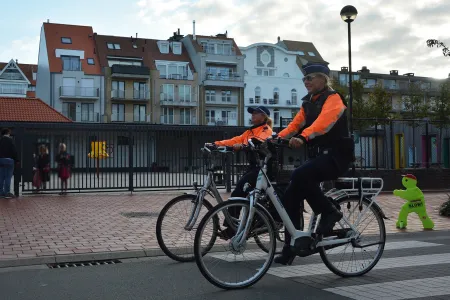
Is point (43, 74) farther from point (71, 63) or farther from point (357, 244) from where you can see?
point (357, 244)

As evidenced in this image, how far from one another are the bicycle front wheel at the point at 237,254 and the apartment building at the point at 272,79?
72162 millimetres

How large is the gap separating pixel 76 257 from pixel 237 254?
8.83ft

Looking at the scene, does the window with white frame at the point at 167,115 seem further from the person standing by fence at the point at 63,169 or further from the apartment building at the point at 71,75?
the person standing by fence at the point at 63,169

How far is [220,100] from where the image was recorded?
75688 millimetres

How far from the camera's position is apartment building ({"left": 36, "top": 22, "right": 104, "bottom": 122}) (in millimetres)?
66938

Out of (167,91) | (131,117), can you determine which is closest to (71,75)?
(131,117)

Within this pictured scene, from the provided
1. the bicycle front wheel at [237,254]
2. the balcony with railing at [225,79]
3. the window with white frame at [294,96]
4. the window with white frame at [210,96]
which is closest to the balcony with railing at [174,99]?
the window with white frame at [210,96]

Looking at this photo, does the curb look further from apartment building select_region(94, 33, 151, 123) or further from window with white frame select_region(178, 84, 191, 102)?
window with white frame select_region(178, 84, 191, 102)

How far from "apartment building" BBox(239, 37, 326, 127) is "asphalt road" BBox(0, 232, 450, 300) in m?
71.3

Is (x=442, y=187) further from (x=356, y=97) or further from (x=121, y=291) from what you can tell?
(x=356, y=97)

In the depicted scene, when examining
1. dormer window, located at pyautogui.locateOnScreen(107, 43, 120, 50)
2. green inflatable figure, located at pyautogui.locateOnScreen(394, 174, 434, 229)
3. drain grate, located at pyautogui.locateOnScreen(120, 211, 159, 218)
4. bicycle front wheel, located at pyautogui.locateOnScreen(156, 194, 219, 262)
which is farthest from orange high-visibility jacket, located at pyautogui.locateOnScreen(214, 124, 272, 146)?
dormer window, located at pyautogui.locateOnScreen(107, 43, 120, 50)

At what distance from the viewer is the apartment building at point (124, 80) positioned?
69.0 meters

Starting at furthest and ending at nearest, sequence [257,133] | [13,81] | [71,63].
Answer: [13,81], [71,63], [257,133]

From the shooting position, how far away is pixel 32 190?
658 inches
